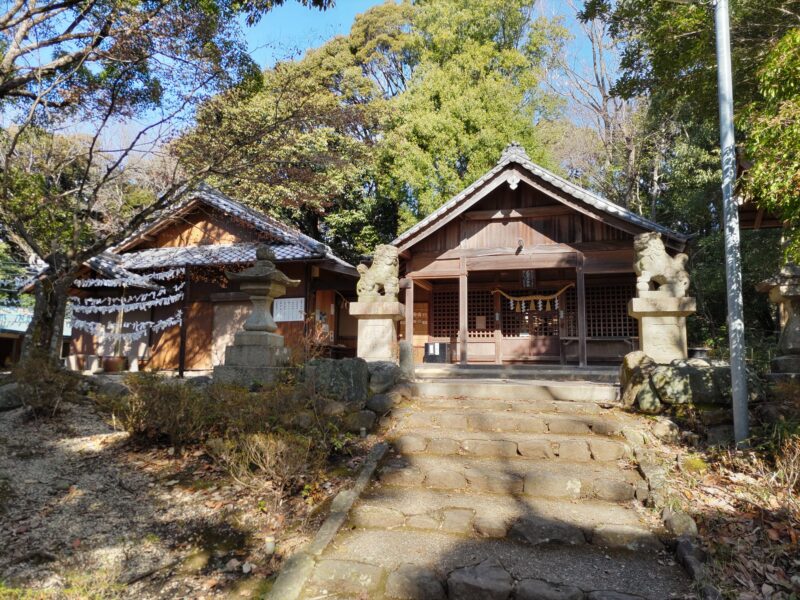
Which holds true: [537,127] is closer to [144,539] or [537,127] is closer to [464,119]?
[464,119]

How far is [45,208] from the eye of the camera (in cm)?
935

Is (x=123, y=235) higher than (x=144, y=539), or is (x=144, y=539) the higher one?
(x=123, y=235)

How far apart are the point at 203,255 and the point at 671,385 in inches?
525

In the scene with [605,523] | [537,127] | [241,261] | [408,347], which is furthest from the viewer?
[537,127]

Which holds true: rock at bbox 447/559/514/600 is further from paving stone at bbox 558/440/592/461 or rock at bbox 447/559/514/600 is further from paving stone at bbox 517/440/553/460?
paving stone at bbox 558/440/592/461

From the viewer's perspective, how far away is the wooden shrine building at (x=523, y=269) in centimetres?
1198

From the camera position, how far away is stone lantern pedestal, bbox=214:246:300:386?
6504 millimetres

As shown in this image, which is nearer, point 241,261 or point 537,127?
point 241,261

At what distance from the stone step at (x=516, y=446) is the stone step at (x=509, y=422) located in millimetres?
153

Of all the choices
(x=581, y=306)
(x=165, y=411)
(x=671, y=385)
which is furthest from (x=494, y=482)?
(x=581, y=306)

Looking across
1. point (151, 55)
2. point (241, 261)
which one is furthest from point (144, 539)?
point (241, 261)

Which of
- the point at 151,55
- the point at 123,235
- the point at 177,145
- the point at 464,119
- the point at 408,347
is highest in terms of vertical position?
the point at 464,119

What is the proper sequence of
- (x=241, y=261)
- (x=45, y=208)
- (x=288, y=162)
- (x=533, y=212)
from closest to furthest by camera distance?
1. (x=45, y=208)
2. (x=288, y=162)
3. (x=533, y=212)
4. (x=241, y=261)

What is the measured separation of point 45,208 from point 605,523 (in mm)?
11027
